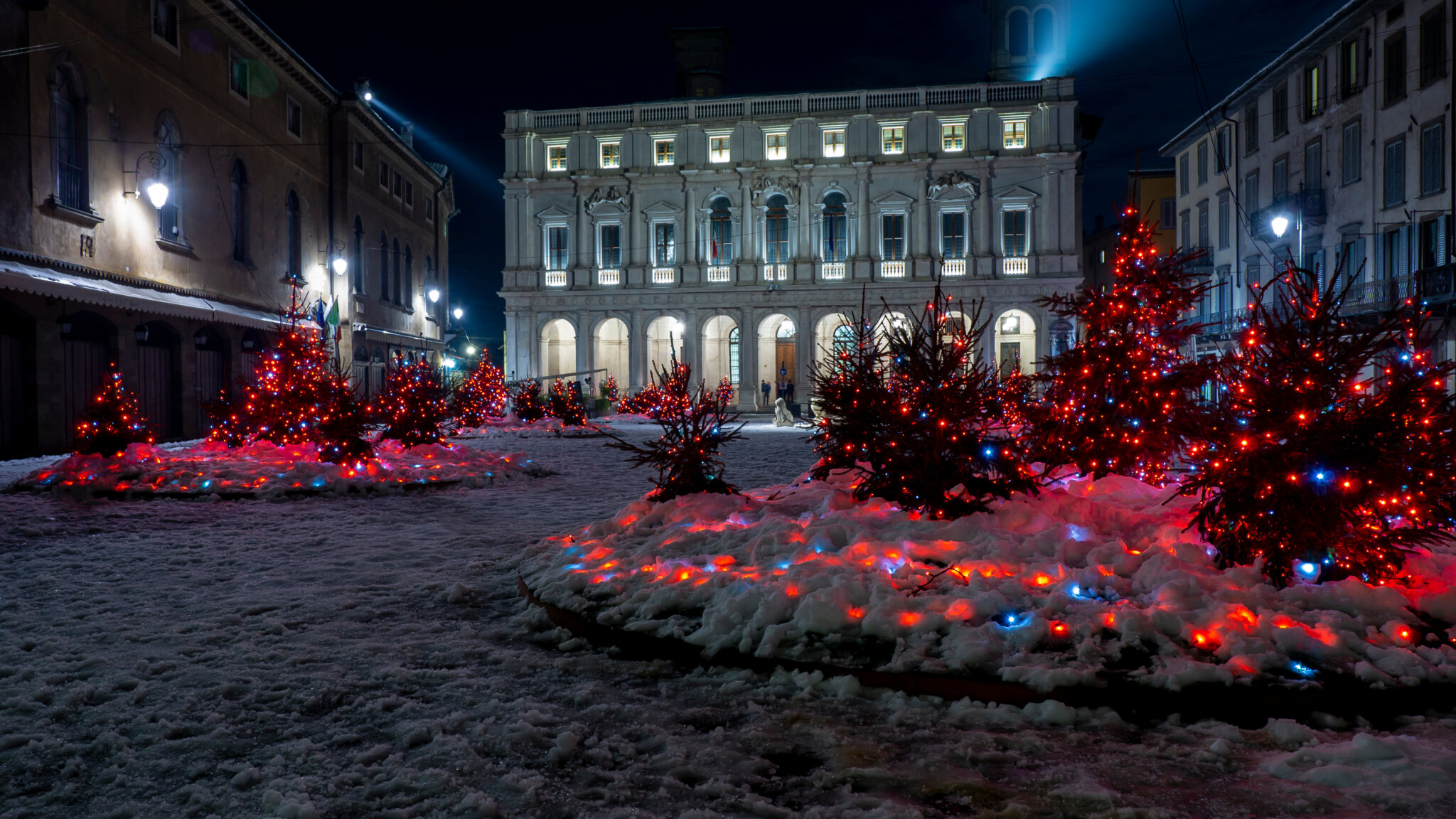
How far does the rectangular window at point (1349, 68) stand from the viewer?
27500 mm

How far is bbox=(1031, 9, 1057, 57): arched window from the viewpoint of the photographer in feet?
150

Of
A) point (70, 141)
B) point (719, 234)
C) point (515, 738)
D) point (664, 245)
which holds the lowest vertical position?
point (515, 738)

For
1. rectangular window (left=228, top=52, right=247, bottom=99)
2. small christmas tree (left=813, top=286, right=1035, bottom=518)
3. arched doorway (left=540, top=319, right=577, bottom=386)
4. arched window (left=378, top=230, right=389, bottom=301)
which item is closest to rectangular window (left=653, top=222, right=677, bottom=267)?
arched doorway (left=540, top=319, right=577, bottom=386)

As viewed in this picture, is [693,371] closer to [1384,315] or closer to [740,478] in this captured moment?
[740,478]

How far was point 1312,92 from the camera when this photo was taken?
3023 cm

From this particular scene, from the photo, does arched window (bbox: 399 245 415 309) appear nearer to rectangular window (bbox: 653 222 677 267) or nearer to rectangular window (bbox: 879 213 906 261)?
rectangular window (bbox: 653 222 677 267)

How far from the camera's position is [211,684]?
3.98 metres

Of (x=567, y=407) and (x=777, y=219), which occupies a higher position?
(x=777, y=219)

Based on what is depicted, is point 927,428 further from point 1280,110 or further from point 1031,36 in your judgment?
point 1031,36

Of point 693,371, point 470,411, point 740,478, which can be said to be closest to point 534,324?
point 693,371

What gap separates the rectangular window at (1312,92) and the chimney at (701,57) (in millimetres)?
27264

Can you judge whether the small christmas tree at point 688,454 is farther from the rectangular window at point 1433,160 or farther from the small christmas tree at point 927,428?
the rectangular window at point 1433,160

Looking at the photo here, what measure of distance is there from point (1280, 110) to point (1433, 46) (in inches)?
355

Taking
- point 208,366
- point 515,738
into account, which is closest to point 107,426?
point 515,738
